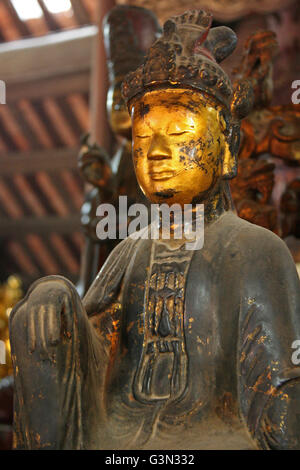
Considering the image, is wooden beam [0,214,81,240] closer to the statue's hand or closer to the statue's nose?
the statue's nose

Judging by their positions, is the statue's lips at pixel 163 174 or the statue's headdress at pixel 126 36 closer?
the statue's lips at pixel 163 174

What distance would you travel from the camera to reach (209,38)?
224cm

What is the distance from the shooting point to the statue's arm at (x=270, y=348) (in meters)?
1.78

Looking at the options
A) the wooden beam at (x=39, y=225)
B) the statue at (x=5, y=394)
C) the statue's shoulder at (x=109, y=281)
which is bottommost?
the statue at (x=5, y=394)

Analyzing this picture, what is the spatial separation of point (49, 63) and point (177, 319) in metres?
5.82

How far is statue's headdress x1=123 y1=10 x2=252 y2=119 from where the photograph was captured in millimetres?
2086

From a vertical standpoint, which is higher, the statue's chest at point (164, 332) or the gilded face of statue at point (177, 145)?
the gilded face of statue at point (177, 145)

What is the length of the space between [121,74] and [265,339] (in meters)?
1.71

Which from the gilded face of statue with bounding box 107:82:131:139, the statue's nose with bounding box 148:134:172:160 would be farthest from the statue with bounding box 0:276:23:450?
the statue's nose with bounding box 148:134:172:160

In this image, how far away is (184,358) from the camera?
6.41 ft

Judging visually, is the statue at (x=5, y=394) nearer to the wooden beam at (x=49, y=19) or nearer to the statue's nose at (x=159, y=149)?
the statue's nose at (x=159, y=149)

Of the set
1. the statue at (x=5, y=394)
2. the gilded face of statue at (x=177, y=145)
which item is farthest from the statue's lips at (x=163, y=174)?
the statue at (x=5, y=394)

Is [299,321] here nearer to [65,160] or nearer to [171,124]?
[171,124]

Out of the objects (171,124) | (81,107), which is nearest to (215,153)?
(171,124)
